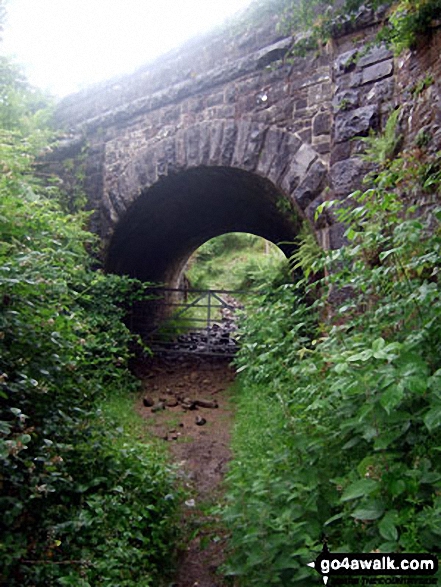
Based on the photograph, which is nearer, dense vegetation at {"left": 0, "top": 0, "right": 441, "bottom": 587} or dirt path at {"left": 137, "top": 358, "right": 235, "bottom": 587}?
dense vegetation at {"left": 0, "top": 0, "right": 441, "bottom": 587}

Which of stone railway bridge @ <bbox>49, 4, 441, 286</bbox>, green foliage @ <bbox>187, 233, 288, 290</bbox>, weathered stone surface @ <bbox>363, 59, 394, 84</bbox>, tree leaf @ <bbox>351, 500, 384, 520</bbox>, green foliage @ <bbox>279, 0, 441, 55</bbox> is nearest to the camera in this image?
tree leaf @ <bbox>351, 500, 384, 520</bbox>

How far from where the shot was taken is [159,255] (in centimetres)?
998

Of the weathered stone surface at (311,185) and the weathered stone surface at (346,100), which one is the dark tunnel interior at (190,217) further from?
the weathered stone surface at (346,100)

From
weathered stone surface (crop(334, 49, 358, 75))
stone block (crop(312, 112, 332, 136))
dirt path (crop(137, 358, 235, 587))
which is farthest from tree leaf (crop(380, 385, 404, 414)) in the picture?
stone block (crop(312, 112, 332, 136))

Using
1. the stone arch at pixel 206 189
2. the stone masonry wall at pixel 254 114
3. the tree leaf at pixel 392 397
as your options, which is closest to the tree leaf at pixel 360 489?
the tree leaf at pixel 392 397

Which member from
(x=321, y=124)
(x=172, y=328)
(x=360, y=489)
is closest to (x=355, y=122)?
(x=321, y=124)

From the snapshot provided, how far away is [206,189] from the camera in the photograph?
7.41 meters

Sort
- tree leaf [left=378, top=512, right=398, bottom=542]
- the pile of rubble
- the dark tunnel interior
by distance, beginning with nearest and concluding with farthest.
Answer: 1. tree leaf [left=378, top=512, right=398, bottom=542]
2. the dark tunnel interior
3. the pile of rubble

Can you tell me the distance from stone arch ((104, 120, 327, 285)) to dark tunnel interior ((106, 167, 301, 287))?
2cm

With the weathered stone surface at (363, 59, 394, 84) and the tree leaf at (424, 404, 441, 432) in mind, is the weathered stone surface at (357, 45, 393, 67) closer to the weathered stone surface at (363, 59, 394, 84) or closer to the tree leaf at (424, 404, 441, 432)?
the weathered stone surface at (363, 59, 394, 84)

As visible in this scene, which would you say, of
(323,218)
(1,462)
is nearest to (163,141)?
(323,218)

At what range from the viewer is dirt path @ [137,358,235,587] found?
8.43 ft

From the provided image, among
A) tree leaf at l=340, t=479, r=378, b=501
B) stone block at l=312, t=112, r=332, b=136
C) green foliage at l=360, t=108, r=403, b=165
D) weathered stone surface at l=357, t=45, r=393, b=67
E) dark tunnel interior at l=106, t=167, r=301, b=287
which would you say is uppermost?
dark tunnel interior at l=106, t=167, r=301, b=287

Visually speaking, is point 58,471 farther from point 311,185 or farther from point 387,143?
point 311,185
